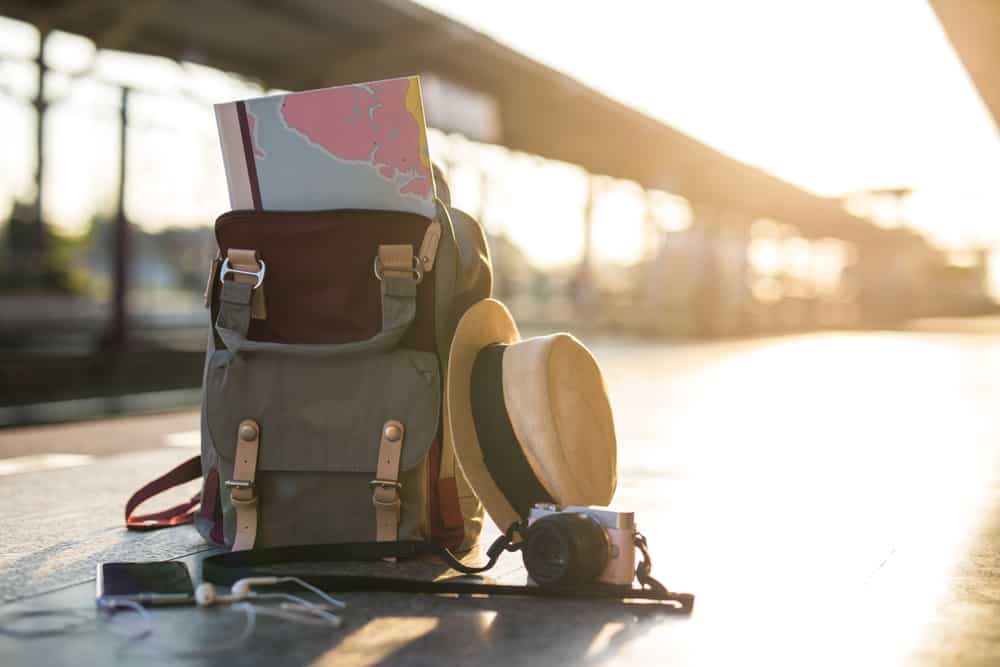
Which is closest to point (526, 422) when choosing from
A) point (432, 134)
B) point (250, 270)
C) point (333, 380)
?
point (333, 380)

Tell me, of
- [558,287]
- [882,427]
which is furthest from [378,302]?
[558,287]

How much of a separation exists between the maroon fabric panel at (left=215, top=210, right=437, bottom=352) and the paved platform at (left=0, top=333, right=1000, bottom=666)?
1.76 feet

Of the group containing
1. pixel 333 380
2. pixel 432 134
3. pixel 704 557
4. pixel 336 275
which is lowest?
pixel 704 557

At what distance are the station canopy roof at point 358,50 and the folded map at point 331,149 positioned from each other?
7456 mm

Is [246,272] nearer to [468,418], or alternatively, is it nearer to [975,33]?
[468,418]

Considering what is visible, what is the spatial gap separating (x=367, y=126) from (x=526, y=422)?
75 centimetres

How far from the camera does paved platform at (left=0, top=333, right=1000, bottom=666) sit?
1.65 metres

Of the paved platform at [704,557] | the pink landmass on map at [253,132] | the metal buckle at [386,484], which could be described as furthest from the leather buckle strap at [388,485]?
the pink landmass on map at [253,132]

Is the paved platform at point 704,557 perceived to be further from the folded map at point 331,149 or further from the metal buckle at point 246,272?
the folded map at point 331,149

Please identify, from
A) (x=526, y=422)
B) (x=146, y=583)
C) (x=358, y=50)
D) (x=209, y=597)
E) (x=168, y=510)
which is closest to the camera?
(x=209, y=597)

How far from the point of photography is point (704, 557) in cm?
242

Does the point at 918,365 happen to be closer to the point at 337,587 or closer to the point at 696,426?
the point at 696,426

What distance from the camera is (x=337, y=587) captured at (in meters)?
1.99

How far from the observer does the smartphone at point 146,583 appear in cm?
187
